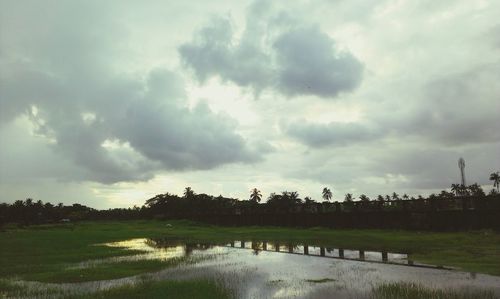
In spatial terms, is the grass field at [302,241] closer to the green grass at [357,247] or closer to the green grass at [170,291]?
the green grass at [357,247]

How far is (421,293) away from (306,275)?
24.1 ft

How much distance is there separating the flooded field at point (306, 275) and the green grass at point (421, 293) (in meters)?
0.45

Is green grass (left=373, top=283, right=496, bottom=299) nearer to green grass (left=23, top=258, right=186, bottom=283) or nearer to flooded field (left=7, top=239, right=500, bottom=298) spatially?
flooded field (left=7, top=239, right=500, bottom=298)

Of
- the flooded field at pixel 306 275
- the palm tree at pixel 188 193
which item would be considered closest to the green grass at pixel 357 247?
the flooded field at pixel 306 275

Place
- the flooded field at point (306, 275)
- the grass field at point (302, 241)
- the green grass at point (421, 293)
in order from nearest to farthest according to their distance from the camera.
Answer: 1. the green grass at point (421, 293)
2. the flooded field at point (306, 275)
3. the grass field at point (302, 241)

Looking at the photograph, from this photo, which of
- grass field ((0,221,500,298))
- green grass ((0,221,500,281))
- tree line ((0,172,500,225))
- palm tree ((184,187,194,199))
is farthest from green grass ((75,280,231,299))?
palm tree ((184,187,194,199))

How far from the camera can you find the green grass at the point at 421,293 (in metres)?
15.1

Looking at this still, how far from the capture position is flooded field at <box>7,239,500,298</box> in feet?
57.4

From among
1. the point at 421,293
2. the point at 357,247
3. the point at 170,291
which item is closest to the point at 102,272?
the point at 170,291

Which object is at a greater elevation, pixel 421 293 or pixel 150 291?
pixel 150 291

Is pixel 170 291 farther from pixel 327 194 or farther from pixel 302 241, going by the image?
pixel 327 194

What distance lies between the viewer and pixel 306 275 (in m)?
22.0

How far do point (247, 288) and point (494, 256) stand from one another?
16.0 meters

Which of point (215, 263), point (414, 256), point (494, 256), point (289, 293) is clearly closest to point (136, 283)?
point (289, 293)
